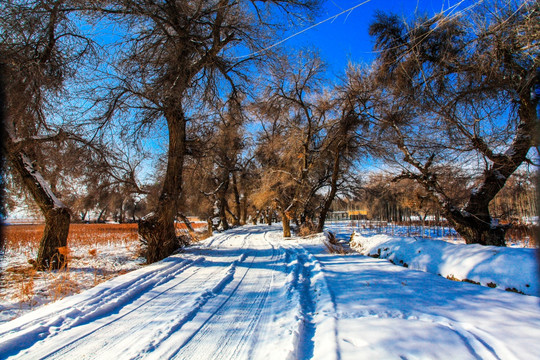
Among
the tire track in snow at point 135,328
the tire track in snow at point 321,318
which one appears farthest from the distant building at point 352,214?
the tire track in snow at point 135,328

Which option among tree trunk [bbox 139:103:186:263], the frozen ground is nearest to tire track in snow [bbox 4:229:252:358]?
the frozen ground

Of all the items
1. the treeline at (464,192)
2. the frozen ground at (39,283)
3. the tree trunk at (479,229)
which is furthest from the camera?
the tree trunk at (479,229)

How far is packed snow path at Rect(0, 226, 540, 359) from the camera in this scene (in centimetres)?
214

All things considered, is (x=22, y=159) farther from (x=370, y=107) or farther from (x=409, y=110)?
(x=370, y=107)

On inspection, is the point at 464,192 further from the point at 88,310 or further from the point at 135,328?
the point at 88,310

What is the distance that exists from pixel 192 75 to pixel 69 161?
184 inches

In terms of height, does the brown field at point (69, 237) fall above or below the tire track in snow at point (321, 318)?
below

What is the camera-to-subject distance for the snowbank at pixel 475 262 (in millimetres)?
3600

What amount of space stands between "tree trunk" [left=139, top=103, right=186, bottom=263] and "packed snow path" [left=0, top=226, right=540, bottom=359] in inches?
120

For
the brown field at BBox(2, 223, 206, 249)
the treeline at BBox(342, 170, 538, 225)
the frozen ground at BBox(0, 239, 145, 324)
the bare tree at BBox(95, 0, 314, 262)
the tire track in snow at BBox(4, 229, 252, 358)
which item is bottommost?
the brown field at BBox(2, 223, 206, 249)

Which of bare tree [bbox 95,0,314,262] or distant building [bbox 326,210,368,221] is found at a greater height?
bare tree [bbox 95,0,314,262]

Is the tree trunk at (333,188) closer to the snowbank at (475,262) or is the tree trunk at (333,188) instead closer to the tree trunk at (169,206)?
the snowbank at (475,262)

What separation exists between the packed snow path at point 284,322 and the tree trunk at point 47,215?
4.92 m

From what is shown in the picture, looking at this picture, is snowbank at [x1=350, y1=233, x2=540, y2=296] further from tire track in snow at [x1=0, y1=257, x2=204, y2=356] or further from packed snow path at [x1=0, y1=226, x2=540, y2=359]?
tire track in snow at [x1=0, y1=257, x2=204, y2=356]
